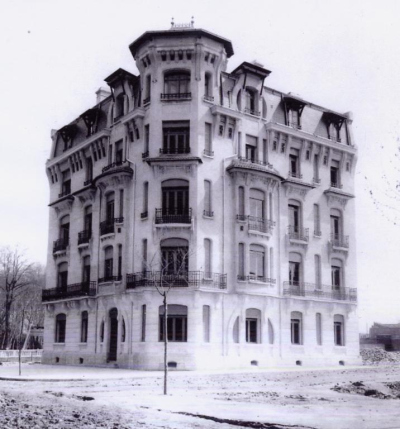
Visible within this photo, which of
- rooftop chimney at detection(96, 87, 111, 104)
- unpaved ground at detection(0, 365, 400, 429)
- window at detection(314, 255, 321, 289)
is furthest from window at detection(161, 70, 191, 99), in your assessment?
unpaved ground at detection(0, 365, 400, 429)

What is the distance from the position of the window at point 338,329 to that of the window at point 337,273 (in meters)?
2.10

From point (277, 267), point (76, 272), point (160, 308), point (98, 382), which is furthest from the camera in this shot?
point (76, 272)

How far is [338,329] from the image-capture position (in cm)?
4534

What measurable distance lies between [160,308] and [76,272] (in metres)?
11.1

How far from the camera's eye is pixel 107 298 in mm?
40594

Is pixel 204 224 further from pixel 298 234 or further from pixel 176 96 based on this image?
pixel 298 234

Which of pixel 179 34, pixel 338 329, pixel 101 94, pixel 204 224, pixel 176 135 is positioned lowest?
pixel 338 329

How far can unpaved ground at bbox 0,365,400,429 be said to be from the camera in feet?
43.7

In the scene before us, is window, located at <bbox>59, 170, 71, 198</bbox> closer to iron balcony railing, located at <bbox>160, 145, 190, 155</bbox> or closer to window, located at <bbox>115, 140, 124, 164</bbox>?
window, located at <bbox>115, 140, 124, 164</bbox>

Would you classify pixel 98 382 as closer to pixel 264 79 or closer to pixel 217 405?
pixel 217 405

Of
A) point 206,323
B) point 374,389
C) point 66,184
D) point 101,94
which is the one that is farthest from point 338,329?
point 101,94

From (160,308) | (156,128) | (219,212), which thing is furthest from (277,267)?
(156,128)

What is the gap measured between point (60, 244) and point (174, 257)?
46.3 ft

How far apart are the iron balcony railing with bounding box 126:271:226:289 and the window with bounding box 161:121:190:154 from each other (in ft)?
26.0
